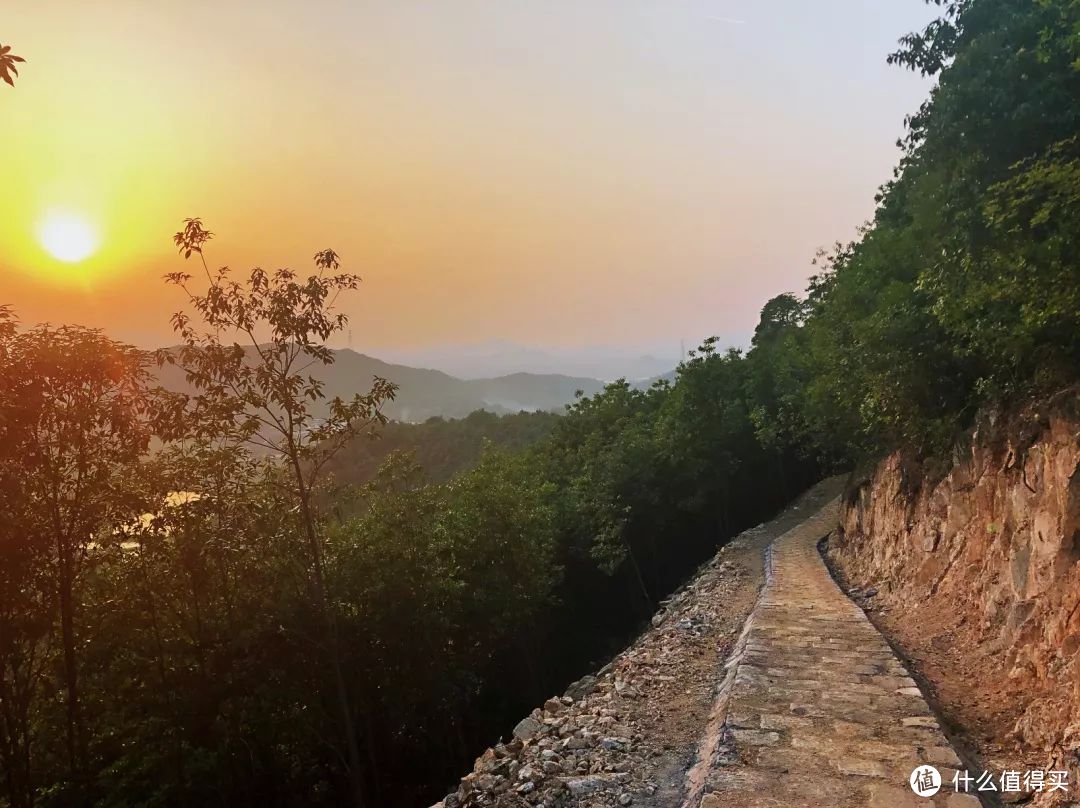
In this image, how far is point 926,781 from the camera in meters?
4.04

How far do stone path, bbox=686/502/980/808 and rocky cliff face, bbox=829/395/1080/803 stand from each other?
1.70 feet

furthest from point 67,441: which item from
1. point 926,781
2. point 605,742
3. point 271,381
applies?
point 926,781

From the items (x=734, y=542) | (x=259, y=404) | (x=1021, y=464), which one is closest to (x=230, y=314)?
(x=259, y=404)

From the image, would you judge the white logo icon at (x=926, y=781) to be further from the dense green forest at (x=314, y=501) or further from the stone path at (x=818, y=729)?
the dense green forest at (x=314, y=501)

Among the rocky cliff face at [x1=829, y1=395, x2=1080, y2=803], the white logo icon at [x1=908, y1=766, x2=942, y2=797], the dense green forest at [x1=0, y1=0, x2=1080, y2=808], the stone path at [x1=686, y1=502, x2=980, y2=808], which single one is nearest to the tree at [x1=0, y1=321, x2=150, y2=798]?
the dense green forest at [x1=0, y1=0, x2=1080, y2=808]

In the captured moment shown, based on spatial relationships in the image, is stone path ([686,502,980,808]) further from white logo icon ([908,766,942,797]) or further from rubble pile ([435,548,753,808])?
rubble pile ([435,548,753,808])

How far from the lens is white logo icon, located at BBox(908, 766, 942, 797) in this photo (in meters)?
3.95

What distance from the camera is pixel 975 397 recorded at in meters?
8.09

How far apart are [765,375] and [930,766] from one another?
2762 centimetres

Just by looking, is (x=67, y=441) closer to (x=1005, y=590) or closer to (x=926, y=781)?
(x=926, y=781)

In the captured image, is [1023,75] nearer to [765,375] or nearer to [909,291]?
[909,291]

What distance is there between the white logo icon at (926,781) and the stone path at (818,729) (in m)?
0.04

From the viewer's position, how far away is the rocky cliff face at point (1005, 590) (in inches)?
182

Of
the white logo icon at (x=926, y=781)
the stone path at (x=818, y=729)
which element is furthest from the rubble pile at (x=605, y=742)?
the white logo icon at (x=926, y=781)
